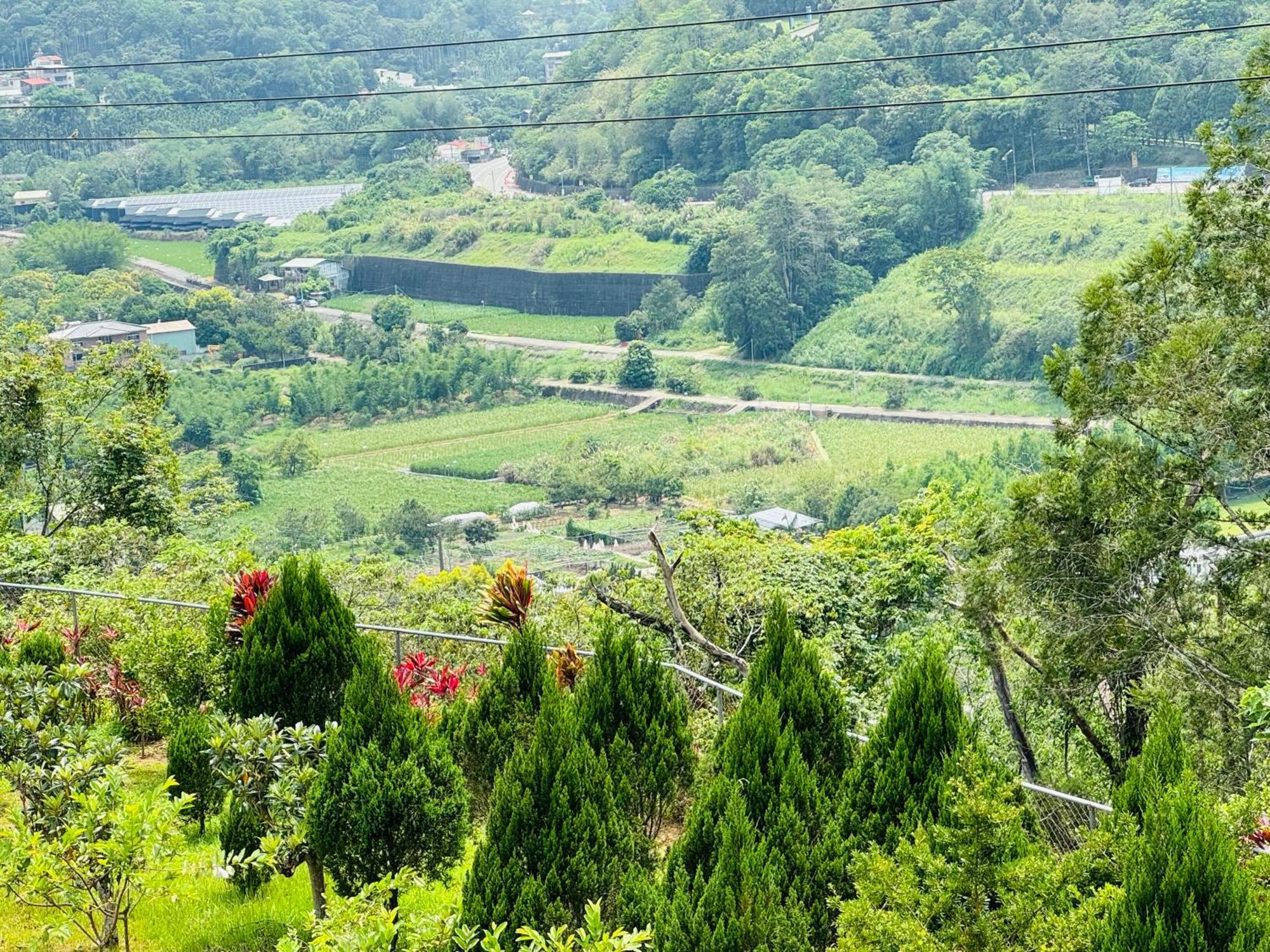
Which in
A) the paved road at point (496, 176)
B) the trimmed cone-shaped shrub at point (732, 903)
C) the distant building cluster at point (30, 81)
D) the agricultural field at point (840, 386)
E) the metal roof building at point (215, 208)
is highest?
the distant building cluster at point (30, 81)

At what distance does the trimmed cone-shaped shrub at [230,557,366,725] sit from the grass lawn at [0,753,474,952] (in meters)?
0.50

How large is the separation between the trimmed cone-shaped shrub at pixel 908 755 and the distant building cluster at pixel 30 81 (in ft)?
278

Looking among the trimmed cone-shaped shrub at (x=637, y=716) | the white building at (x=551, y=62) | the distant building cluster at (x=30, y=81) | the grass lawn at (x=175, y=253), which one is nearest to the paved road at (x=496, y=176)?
the grass lawn at (x=175, y=253)

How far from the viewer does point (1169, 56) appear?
186 feet

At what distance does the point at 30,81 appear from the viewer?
8325cm

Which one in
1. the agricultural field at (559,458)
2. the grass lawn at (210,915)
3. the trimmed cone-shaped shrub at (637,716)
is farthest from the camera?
the agricultural field at (559,458)

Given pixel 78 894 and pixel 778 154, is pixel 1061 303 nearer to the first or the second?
pixel 778 154

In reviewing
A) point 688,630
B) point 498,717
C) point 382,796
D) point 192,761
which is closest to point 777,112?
point 688,630

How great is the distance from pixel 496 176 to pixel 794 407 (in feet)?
111

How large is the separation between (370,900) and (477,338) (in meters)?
50.7

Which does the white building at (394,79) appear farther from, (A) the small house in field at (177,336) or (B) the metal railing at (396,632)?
(B) the metal railing at (396,632)

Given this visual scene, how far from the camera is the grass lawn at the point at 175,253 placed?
211ft

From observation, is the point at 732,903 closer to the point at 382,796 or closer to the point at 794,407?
the point at 382,796

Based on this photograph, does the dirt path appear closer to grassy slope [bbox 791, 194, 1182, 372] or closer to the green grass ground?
the green grass ground
